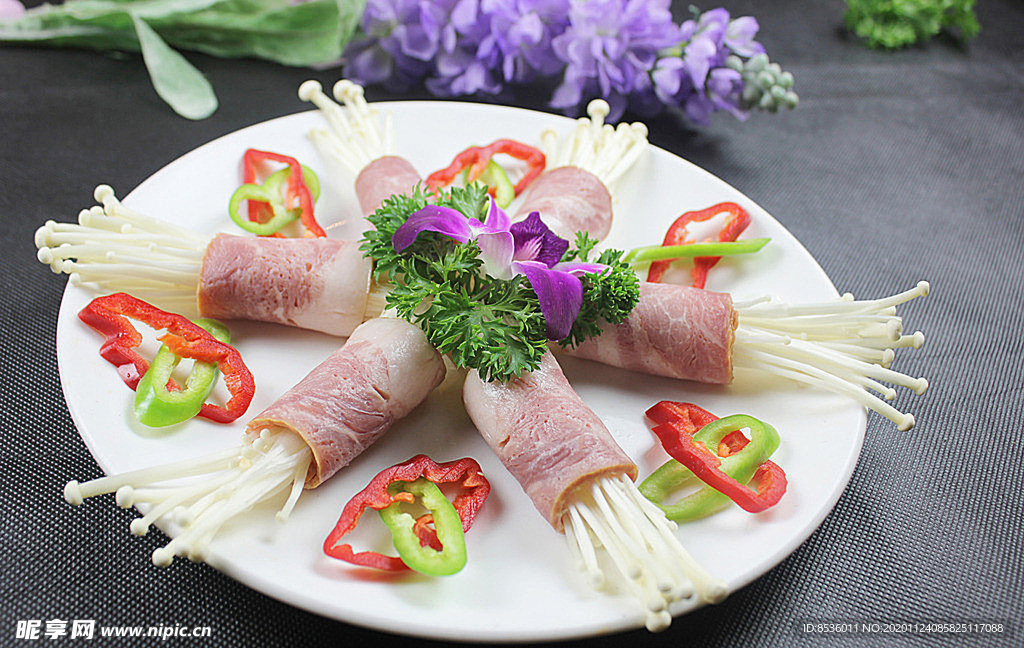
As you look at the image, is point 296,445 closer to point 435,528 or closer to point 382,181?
point 435,528

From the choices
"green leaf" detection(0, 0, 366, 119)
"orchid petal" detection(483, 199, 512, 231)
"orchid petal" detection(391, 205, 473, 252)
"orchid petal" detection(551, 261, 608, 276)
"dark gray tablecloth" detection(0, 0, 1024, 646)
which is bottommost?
"dark gray tablecloth" detection(0, 0, 1024, 646)

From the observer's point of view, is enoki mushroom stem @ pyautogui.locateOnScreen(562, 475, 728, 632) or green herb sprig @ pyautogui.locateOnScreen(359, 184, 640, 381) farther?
green herb sprig @ pyautogui.locateOnScreen(359, 184, 640, 381)

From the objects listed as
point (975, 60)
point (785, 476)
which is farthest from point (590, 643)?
point (975, 60)

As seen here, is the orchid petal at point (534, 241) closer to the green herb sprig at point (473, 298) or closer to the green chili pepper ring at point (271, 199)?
the green herb sprig at point (473, 298)

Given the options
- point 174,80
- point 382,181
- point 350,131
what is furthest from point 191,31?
point 382,181

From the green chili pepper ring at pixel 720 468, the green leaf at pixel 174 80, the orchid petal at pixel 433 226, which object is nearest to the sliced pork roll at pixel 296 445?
the orchid petal at pixel 433 226

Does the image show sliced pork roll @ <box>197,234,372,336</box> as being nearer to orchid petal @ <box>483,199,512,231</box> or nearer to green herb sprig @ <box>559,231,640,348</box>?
orchid petal @ <box>483,199,512,231</box>

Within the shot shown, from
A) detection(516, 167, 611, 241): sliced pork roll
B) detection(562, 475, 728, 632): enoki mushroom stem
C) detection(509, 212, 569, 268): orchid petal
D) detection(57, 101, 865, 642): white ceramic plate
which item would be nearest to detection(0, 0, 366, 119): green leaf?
detection(57, 101, 865, 642): white ceramic plate
